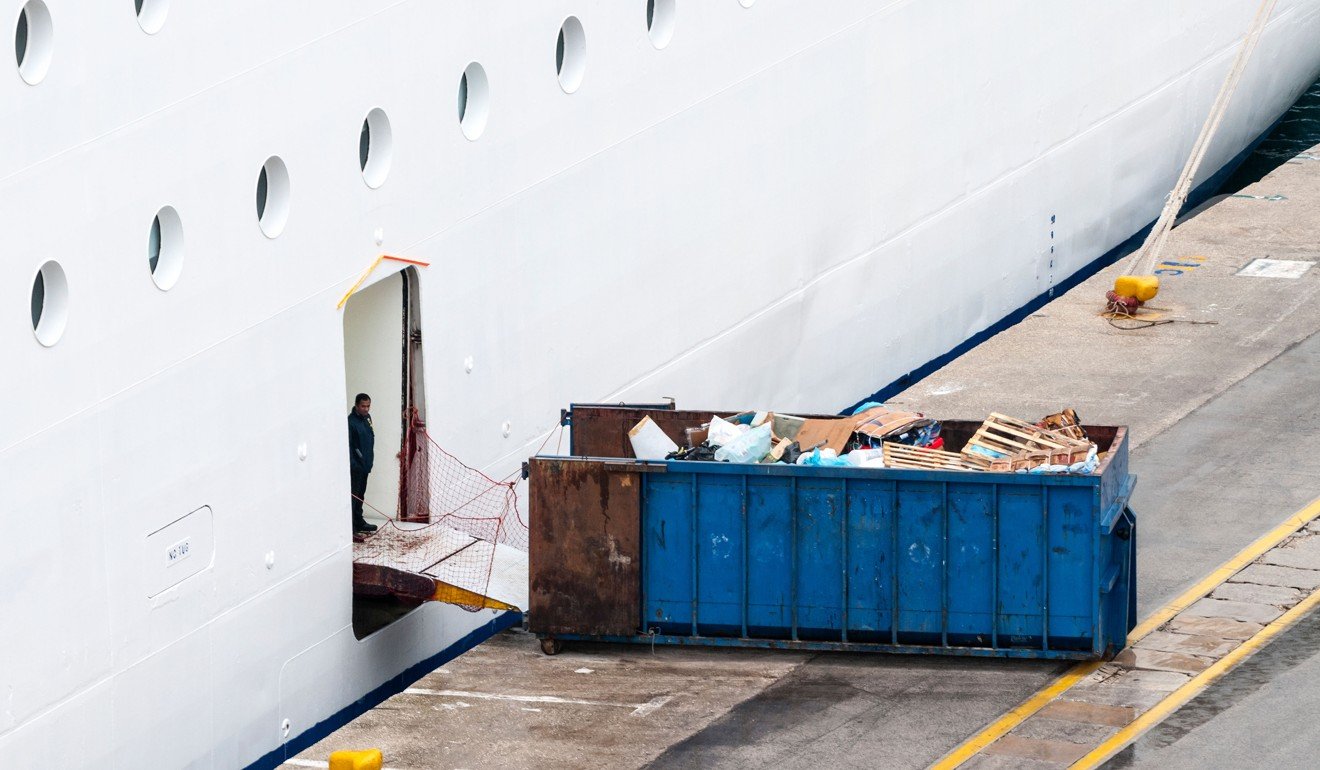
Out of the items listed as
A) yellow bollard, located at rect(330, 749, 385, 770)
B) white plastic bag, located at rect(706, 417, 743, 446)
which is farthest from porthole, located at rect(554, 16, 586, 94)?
yellow bollard, located at rect(330, 749, 385, 770)

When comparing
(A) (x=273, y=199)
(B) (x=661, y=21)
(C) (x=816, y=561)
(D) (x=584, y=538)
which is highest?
(B) (x=661, y=21)

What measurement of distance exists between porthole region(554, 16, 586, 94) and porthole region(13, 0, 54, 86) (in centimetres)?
480

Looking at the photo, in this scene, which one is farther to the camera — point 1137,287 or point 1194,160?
point 1194,160

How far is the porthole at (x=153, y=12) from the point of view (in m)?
10.6

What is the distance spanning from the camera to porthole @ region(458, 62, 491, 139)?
13.3m

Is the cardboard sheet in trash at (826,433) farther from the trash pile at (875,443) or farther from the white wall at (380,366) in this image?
the white wall at (380,366)

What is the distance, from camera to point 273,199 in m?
11.8

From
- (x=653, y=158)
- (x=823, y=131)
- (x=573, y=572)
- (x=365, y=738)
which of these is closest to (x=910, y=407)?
(x=823, y=131)

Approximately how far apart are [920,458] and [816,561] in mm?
1037

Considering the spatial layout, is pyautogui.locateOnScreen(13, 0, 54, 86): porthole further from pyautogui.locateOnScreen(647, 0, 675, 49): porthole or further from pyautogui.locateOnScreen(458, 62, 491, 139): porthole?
pyautogui.locateOnScreen(647, 0, 675, 49): porthole

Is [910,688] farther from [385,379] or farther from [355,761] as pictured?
[385,379]

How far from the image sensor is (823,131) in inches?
679

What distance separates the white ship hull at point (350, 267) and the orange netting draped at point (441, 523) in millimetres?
198

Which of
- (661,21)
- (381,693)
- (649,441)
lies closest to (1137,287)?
(661,21)
